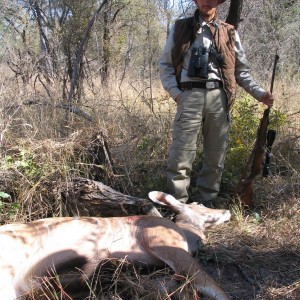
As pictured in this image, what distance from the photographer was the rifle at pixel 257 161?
13.3 ft

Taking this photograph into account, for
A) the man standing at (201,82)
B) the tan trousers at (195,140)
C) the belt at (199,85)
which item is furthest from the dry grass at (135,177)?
the belt at (199,85)

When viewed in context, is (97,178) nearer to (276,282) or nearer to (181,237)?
(181,237)

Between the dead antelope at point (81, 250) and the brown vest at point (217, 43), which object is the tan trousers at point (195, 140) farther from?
the dead antelope at point (81, 250)

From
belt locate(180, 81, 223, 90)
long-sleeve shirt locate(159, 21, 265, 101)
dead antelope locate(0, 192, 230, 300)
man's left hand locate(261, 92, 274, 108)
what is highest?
long-sleeve shirt locate(159, 21, 265, 101)

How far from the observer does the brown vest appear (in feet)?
13.1

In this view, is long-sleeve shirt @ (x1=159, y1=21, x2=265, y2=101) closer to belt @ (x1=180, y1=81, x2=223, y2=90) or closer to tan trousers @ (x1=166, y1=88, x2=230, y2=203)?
belt @ (x1=180, y1=81, x2=223, y2=90)

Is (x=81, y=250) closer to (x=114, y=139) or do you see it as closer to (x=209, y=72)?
(x=209, y=72)

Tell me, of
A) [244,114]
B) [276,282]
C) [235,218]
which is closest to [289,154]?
[244,114]

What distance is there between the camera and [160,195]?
3762 millimetres

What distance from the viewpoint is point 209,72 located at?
4.05m

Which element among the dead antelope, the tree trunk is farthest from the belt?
the dead antelope

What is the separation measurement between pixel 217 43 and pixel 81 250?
7.71ft

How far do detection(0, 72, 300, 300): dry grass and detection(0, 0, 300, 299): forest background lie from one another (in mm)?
12

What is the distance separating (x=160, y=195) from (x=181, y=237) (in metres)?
0.69
